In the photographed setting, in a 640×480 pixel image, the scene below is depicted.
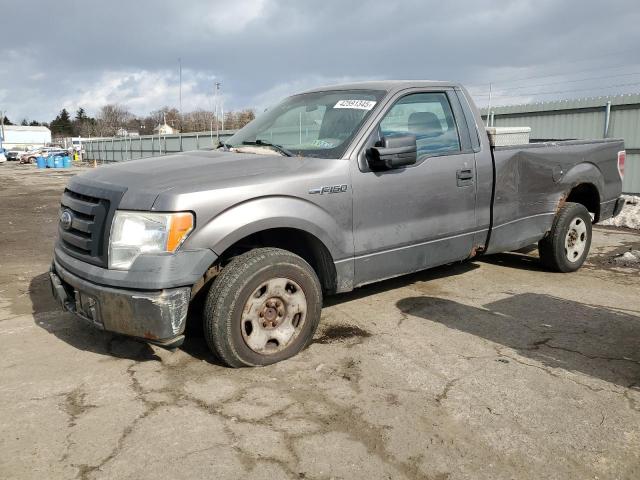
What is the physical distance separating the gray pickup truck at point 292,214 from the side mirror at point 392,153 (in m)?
0.01

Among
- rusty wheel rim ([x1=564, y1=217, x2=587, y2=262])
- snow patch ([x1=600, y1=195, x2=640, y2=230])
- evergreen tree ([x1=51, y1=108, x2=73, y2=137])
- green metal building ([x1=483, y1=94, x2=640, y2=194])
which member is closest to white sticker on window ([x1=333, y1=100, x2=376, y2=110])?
rusty wheel rim ([x1=564, y1=217, x2=587, y2=262])

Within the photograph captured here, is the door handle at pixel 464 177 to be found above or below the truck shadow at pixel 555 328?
above

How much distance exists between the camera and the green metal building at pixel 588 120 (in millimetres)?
11359

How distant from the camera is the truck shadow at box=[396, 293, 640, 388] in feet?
11.9

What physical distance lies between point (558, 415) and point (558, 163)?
326 centimetres

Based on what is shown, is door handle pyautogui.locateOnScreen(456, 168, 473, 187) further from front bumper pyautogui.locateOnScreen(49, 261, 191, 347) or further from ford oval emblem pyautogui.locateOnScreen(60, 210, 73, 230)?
ford oval emblem pyautogui.locateOnScreen(60, 210, 73, 230)

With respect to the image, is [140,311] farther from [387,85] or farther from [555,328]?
[555,328]

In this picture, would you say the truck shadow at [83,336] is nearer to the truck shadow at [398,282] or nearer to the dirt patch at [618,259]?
the truck shadow at [398,282]

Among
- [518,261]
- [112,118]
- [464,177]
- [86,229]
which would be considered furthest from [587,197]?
[112,118]

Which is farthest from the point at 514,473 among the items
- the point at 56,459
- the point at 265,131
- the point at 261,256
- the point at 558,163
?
the point at 558,163

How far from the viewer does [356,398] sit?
3.13m

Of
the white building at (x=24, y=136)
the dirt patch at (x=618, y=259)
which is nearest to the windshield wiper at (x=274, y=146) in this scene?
the dirt patch at (x=618, y=259)

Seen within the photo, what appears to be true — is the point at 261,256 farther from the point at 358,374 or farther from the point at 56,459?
the point at 56,459

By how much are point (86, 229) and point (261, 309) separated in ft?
3.94
